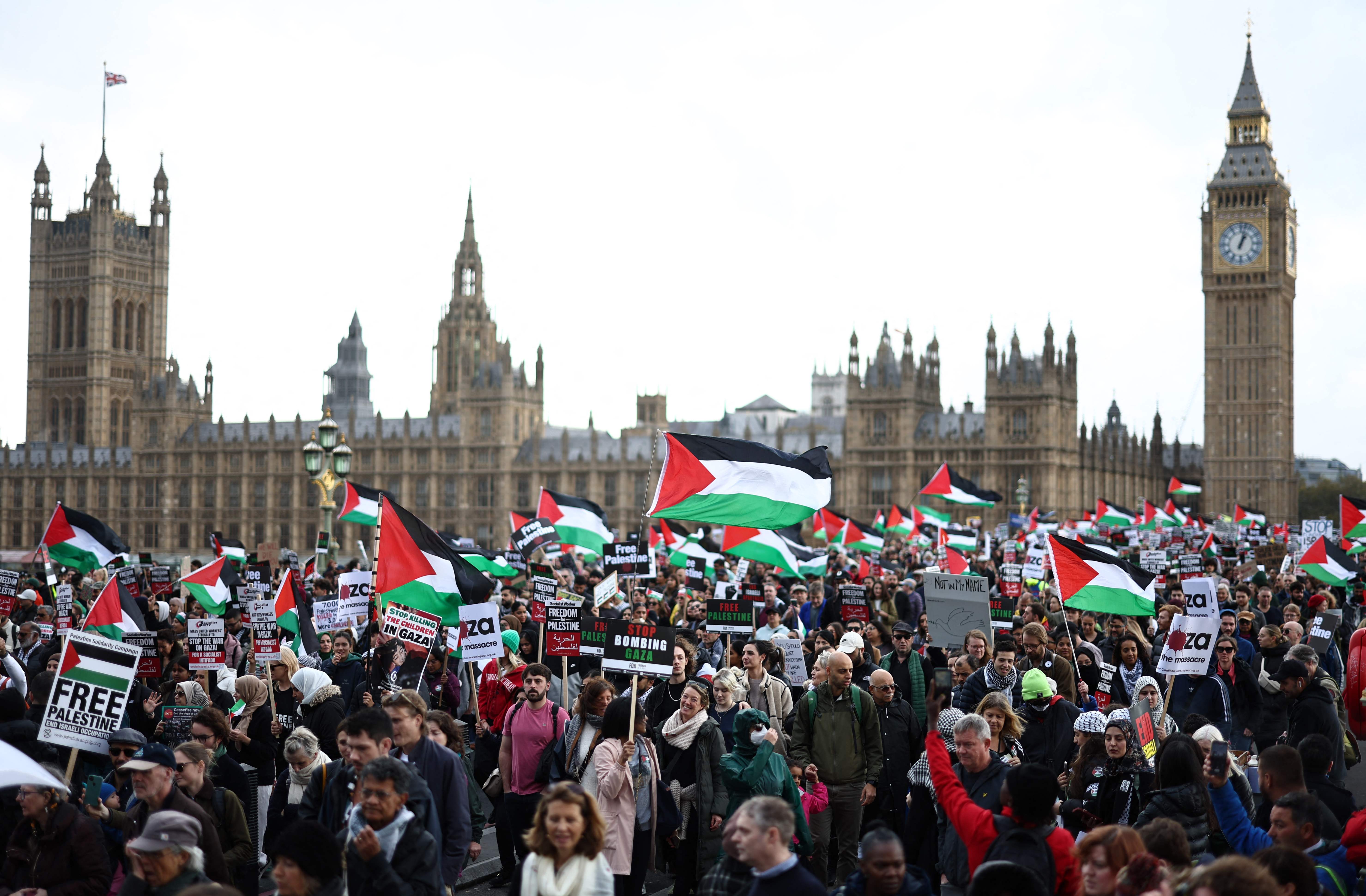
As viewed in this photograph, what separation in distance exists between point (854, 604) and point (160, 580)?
35.1ft

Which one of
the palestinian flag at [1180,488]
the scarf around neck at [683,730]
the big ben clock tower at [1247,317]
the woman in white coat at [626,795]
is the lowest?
the woman in white coat at [626,795]

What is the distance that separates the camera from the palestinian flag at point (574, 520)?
24156 mm

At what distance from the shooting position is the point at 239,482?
77188mm

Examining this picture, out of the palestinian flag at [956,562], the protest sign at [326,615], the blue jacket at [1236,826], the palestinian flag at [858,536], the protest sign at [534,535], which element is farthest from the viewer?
the palestinian flag at [858,536]

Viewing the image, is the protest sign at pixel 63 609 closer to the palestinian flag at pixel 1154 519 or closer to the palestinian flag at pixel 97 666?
the palestinian flag at pixel 97 666

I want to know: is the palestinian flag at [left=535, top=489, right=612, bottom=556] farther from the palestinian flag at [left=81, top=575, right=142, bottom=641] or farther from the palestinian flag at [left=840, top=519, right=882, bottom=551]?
the palestinian flag at [left=81, top=575, right=142, bottom=641]

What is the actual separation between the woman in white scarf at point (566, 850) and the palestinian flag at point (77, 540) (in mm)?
14660

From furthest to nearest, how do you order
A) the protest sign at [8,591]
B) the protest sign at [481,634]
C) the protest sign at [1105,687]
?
the protest sign at [8,591] → the protest sign at [481,634] → the protest sign at [1105,687]

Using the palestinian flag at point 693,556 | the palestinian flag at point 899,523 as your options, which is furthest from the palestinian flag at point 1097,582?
the palestinian flag at point 899,523

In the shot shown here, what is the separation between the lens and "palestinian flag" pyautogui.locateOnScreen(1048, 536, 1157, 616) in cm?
1320

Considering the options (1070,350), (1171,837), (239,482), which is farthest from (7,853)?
(239,482)

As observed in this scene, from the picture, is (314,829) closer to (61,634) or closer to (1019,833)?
(1019,833)

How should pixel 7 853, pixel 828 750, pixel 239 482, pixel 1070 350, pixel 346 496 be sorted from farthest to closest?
pixel 239 482, pixel 1070 350, pixel 346 496, pixel 828 750, pixel 7 853

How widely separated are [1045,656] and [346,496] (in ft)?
54.5
